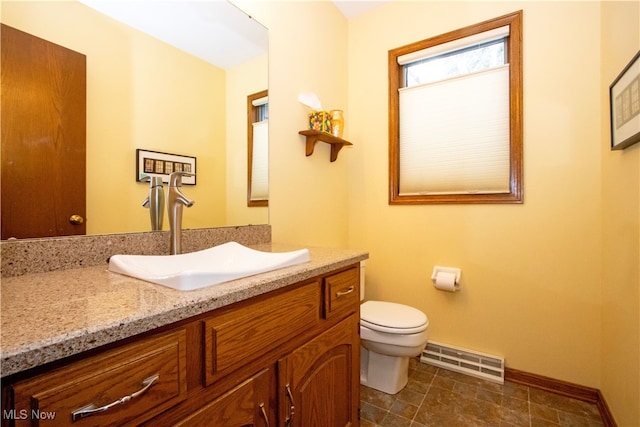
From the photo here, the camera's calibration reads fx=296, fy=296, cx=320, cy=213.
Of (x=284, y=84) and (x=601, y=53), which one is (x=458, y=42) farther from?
(x=284, y=84)

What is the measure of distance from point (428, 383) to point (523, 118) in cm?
169

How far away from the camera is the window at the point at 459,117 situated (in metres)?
1.80

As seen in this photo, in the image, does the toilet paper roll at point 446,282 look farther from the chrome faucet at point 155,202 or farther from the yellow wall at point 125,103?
the chrome faucet at point 155,202

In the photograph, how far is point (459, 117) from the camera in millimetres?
1957

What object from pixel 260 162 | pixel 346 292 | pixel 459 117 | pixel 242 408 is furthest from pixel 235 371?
pixel 459 117

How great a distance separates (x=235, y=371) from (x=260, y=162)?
108cm

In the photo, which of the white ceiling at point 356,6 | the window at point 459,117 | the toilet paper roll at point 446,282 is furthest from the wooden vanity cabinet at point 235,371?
the white ceiling at point 356,6

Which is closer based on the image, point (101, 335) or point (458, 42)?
point (101, 335)

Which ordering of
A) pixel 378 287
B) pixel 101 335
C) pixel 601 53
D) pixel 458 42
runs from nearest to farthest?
pixel 101 335 < pixel 601 53 < pixel 458 42 < pixel 378 287

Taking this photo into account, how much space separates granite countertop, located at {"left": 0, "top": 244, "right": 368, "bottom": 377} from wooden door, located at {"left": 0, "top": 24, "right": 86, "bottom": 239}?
18cm

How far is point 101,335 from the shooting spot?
0.47 m

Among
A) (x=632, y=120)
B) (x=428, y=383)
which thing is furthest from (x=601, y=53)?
(x=428, y=383)

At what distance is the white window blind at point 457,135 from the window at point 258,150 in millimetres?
1062

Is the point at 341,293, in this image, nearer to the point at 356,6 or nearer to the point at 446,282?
the point at 446,282
